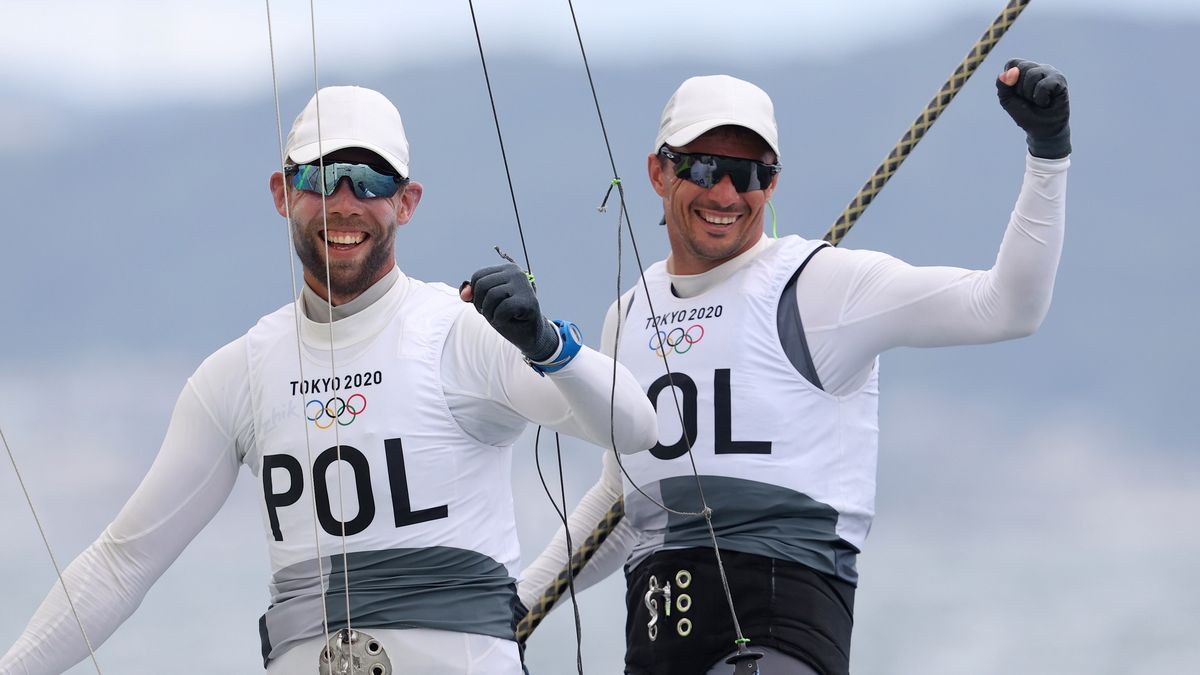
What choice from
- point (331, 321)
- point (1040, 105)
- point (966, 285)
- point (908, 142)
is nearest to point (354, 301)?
point (331, 321)

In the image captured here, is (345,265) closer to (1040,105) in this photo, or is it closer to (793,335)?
(793,335)

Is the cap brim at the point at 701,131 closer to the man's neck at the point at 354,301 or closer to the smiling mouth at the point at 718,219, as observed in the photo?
the smiling mouth at the point at 718,219

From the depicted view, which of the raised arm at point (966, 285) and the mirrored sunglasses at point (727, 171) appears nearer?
the raised arm at point (966, 285)

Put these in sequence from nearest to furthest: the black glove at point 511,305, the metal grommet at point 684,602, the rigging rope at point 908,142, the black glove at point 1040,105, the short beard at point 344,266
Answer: the black glove at point 511,305 < the black glove at point 1040,105 < the short beard at point 344,266 < the metal grommet at point 684,602 < the rigging rope at point 908,142

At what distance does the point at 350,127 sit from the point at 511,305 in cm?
87

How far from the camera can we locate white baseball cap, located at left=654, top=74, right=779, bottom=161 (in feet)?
15.4

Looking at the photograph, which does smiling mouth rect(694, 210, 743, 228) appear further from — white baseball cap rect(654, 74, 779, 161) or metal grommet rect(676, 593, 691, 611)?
metal grommet rect(676, 593, 691, 611)

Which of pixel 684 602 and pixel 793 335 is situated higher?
pixel 793 335

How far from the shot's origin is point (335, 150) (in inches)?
170

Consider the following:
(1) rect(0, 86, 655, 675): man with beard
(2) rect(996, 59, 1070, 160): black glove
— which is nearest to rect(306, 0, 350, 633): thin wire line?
(1) rect(0, 86, 655, 675): man with beard

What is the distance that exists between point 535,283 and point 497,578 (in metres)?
0.69

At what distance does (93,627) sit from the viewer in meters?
4.54

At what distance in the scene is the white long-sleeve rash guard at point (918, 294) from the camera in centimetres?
426

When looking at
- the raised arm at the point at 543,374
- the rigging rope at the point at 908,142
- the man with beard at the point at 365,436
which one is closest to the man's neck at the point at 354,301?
the man with beard at the point at 365,436
